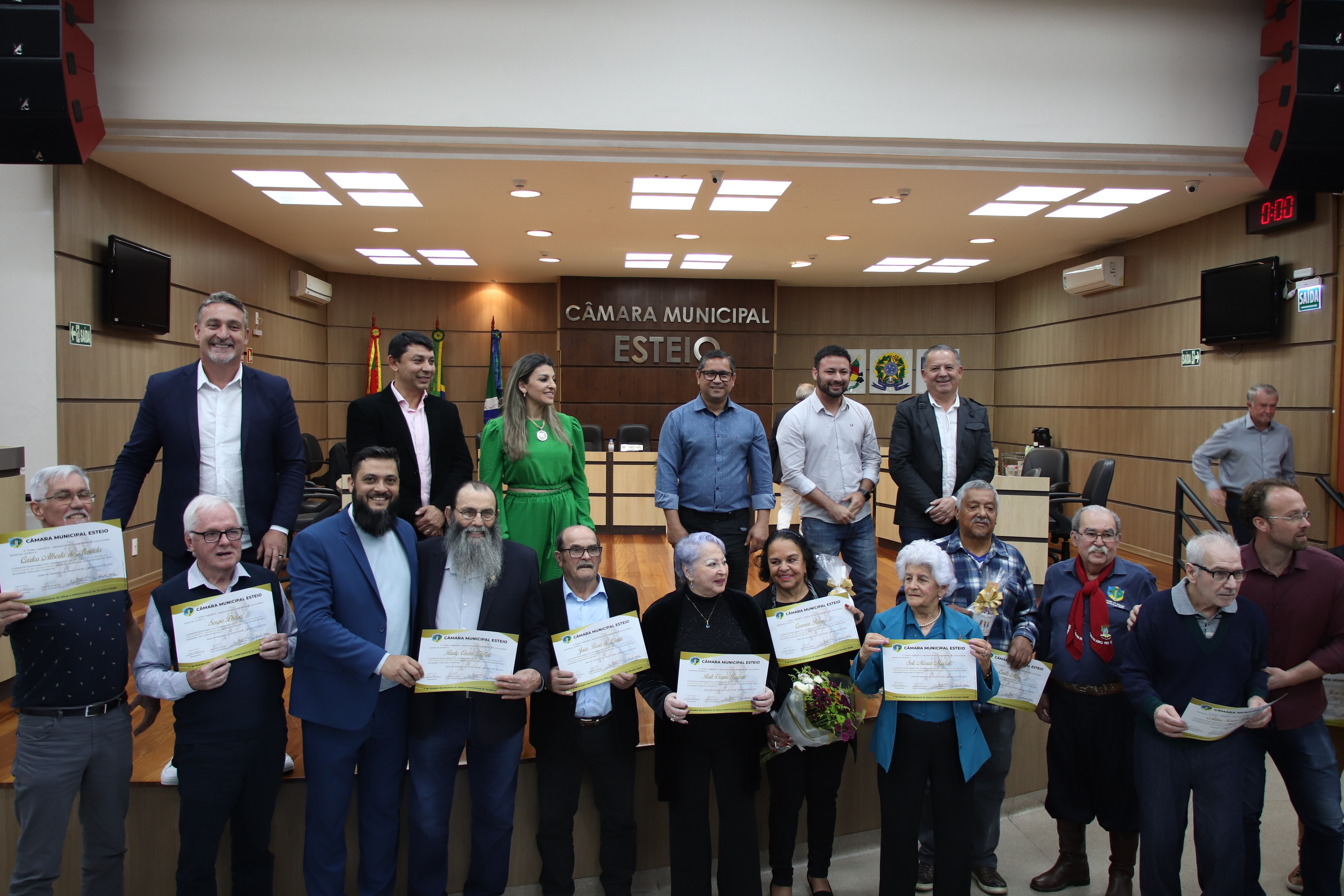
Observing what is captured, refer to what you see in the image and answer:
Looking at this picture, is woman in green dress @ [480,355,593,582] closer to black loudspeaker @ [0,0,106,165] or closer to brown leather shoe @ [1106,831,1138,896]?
brown leather shoe @ [1106,831,1138,896]

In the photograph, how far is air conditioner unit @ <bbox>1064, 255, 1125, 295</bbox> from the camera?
824cm

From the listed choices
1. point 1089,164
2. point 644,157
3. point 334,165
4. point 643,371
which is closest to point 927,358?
point 644,157

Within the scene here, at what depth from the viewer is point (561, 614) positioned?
2473 millimetres

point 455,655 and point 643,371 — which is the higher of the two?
point 643,371

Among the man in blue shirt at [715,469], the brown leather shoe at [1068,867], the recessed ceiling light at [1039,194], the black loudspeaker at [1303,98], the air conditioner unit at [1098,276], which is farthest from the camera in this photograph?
the air conditioner unit at [1098,276]

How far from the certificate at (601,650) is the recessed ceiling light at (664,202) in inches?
193

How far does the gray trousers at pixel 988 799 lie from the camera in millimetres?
2662

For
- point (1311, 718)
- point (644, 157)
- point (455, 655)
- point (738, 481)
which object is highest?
point (644, 157)

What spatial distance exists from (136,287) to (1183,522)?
350 inches

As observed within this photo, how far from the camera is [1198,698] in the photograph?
2273mm

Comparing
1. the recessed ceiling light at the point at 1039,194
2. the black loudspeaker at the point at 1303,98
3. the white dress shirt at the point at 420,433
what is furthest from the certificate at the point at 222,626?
the recessed ceiling light at the point at 1039,194

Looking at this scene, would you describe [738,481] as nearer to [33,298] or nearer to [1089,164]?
[1089,164]

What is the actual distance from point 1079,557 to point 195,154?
19.1 feet

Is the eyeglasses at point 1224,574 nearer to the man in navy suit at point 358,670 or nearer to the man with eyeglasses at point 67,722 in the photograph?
the man in navy suit at point 358,670
